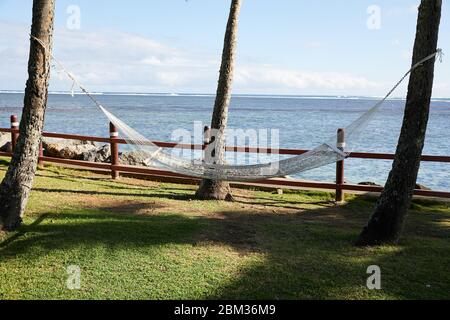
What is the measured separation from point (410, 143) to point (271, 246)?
71.9 inches

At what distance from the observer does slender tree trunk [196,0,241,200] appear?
24.7 ft

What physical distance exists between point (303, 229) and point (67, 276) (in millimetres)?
2947

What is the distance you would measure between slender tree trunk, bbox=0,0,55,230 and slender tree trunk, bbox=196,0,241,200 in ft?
9.30

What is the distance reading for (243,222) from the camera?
6.36m

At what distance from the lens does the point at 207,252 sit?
16.7 ft

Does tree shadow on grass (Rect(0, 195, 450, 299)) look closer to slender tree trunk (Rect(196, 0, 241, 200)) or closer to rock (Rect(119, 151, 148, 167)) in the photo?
slender tree trunk (Rect(196, 0, 241, 200))

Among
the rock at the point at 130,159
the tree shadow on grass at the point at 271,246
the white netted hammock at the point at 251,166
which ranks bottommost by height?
the tree shadow on grass at the point at 271,246

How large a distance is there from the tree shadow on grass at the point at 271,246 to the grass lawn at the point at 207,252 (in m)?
0.01

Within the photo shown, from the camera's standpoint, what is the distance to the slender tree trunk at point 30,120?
534 centimetres

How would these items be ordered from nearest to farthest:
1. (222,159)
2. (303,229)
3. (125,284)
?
(125,284), (303,229), (222,159)

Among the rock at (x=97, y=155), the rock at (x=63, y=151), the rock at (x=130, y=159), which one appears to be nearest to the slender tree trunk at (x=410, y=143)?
the rock at (x=130, y=159)

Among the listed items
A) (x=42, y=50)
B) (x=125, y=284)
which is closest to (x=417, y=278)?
(x=125, y=284)

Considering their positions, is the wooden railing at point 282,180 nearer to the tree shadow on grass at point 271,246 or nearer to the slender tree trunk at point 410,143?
the tree shadow on grass at point 271,246

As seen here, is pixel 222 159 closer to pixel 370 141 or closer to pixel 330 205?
pixel 330 205
